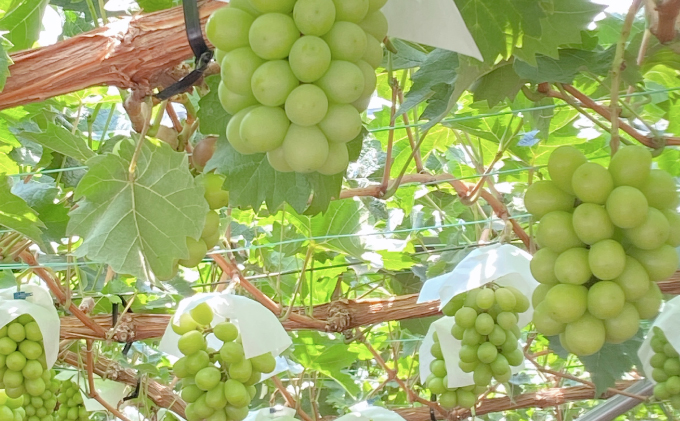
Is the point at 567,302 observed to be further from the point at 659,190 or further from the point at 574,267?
the point at 659,190

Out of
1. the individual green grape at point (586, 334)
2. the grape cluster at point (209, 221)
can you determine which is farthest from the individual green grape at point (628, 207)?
the grape cluster at point (209, 221)

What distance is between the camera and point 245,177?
813 millimetres

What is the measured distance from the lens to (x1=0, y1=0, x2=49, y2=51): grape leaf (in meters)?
0.97

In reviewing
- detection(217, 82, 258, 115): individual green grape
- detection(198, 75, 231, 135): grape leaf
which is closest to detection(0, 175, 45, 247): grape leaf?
detection(198, 75, 231, 135): grape leaf

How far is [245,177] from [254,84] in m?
0.30

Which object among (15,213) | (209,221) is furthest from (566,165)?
(15,213)

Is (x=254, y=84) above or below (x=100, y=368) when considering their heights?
above

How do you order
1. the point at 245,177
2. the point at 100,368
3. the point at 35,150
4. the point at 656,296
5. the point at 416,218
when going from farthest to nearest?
the point at 100,368
the point at 416,218
the point at 35,150
the point at 245,177
the point at 656,296

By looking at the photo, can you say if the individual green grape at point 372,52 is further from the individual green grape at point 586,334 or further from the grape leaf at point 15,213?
the grape leaf at point 15,213

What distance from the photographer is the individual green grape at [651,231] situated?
0.62 m

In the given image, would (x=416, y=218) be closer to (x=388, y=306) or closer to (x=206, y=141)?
(x=388, y=306)

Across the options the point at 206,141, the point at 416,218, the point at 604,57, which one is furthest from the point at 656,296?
the point at 416,218

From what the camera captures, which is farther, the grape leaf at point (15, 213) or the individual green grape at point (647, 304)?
the grape leaf at point (15, 213)

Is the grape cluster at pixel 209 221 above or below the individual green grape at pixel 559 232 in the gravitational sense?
below
